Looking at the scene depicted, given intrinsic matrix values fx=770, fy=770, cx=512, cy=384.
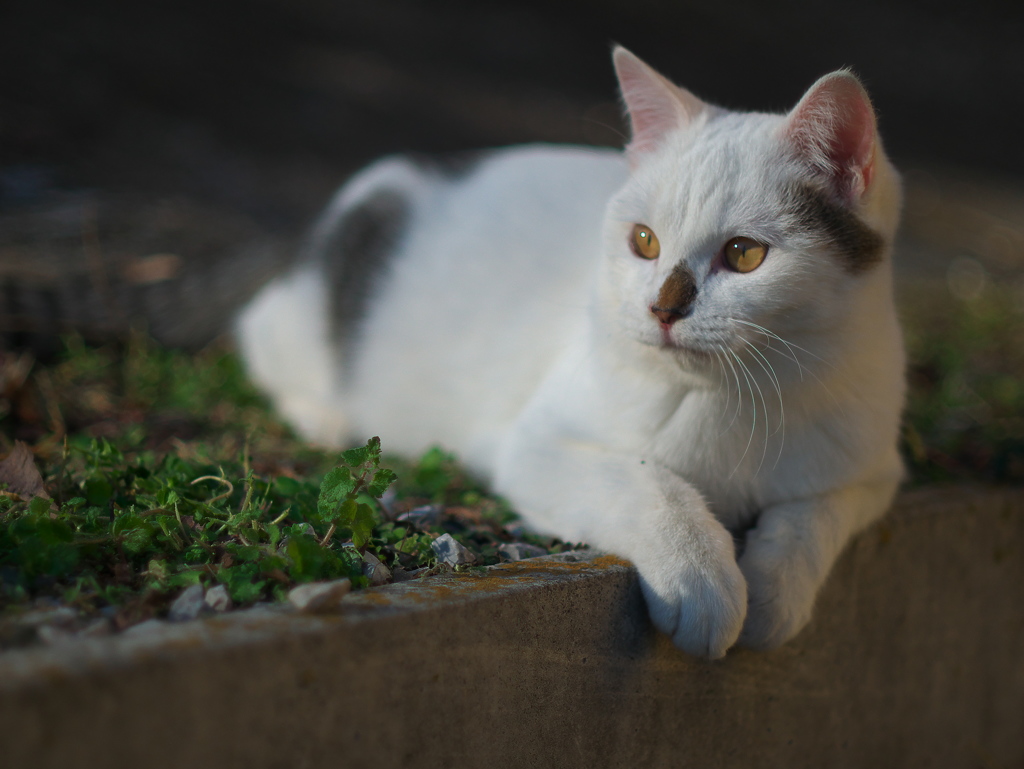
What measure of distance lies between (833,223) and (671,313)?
0.40 meters

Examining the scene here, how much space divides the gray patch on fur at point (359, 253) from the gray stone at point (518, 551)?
145 cm

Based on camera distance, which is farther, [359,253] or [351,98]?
[351,98]

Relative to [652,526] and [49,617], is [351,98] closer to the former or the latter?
[652,526]

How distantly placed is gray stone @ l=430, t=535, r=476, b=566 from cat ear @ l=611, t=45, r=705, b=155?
1047 millimetres

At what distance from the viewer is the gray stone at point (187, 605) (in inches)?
43.4

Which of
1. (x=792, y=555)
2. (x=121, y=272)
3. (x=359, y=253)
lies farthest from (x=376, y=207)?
(x=792, y=555)

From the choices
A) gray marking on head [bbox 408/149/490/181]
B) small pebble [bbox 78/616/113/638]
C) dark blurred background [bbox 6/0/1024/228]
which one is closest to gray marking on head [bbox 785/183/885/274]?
small pebble [bbox 78/616/113/638]

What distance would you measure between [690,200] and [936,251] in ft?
15.9

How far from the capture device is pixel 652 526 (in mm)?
1501

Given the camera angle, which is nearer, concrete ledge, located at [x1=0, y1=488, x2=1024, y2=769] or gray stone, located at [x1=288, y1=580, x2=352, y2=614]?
concrete ledge, located at [x1=0, y1=488, x2=1024, y2=769]

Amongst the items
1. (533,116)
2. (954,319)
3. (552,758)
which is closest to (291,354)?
(552,758)

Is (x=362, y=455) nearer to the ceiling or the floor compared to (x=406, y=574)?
nearer to the ceiling

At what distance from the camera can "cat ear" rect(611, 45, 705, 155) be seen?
5.81 feet

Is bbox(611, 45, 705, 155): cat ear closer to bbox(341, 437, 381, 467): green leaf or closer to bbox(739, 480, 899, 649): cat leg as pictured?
bbox(739, 480, 899, 649): cat leg
